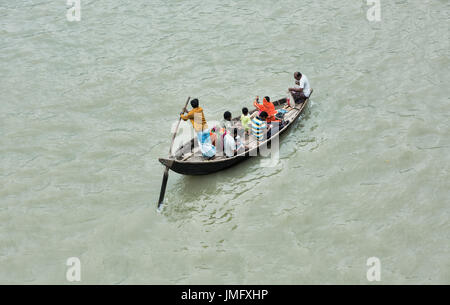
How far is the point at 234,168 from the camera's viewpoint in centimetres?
988

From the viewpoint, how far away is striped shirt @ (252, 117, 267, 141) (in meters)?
10.1

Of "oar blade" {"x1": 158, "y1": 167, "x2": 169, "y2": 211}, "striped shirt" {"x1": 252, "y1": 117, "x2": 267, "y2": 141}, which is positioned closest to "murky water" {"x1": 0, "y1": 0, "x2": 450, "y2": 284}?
"oar blade" {"x1": 158, "y1": 167, "x2": 169, "y2": 211}

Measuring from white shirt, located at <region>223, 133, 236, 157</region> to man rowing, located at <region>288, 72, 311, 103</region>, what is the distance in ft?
8.88

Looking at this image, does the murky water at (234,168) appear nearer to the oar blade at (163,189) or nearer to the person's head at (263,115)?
the oar blade at (163,189)

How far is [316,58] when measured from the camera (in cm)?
1349

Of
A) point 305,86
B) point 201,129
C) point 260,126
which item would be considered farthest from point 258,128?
point 305,86

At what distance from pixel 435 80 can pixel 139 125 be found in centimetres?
821

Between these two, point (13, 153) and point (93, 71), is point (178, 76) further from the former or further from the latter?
point (13, 153)

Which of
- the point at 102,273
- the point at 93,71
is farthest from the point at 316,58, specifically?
the point at 102,273

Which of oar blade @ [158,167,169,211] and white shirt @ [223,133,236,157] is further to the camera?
white shirt @ [223,133,236,157]

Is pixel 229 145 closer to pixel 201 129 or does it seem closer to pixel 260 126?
pixel 201 129

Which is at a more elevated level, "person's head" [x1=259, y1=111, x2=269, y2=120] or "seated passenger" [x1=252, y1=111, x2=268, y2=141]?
"person's head" [x1=259, y1=111, x2=269, y2=120]

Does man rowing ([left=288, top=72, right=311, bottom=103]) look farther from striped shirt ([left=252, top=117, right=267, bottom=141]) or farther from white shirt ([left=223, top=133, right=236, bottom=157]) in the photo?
white shirt ([left=223, top=133, right=236, bottom=157])

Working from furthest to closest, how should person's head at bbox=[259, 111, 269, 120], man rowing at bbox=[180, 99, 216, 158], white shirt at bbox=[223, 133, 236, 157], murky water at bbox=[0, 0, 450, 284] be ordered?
person's head at bbox=[259, 111, 269, 120] → white shirt at bbox=[223, 133, 236, 157] → man rowing at bbox=[180, 99, 216, 158] → murky water at bbox=[0, 0, 450, 284]
